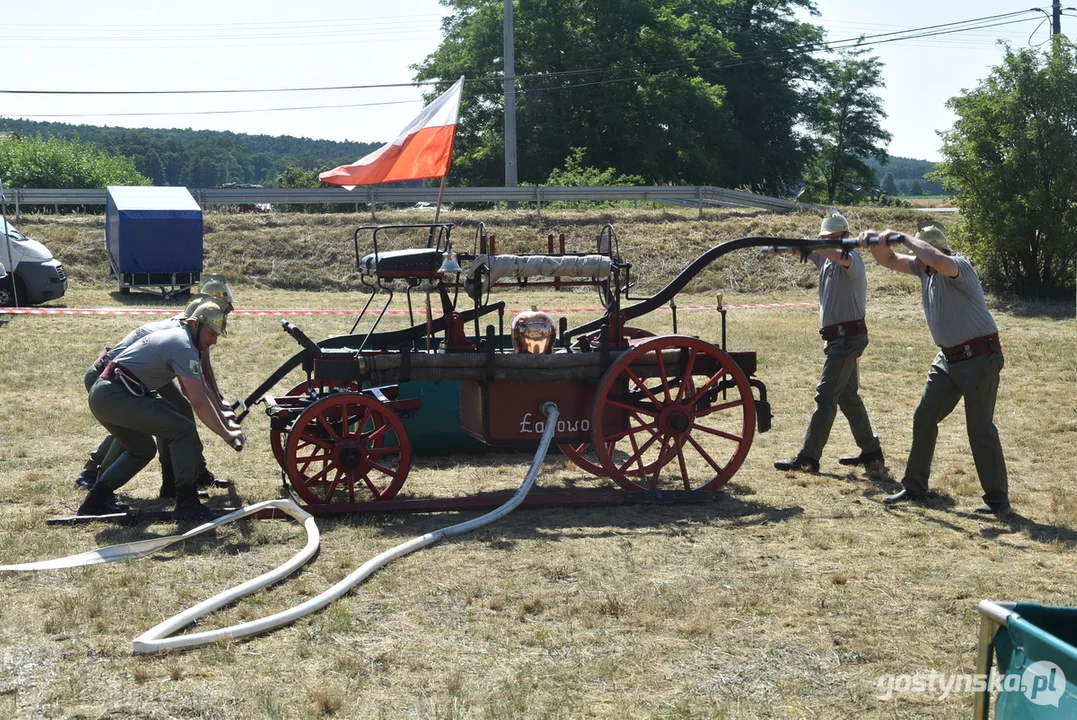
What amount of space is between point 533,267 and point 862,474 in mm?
3041

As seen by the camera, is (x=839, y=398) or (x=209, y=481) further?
(x=839, y=398)

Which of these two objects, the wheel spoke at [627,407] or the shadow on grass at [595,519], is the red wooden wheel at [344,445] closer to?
the shadow on grass at [595,519]

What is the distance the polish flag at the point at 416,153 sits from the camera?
28.3 ft

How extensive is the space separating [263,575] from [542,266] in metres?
2.84

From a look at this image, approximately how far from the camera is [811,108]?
51.9m

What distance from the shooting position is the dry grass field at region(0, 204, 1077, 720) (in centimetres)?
449

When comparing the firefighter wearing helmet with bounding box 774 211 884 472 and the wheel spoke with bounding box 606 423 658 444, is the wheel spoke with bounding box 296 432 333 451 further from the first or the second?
the firefighter wearing helmet with bounding box 774 211 884 472

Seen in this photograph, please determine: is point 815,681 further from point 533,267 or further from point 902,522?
point 533,267

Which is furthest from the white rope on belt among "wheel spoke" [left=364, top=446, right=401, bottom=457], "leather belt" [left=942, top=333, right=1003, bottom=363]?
"leather belt" [left=942, top=333, right=1003, bottom=363]

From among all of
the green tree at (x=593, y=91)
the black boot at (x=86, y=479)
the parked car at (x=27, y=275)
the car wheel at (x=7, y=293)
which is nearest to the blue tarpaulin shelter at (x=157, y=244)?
the parked car at (x=27, y=275)

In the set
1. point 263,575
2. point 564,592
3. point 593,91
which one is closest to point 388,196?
point 593,91

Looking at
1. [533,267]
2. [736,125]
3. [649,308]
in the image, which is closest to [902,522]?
[649,308]

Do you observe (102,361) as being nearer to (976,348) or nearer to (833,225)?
(833,225)

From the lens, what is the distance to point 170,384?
309 inches
